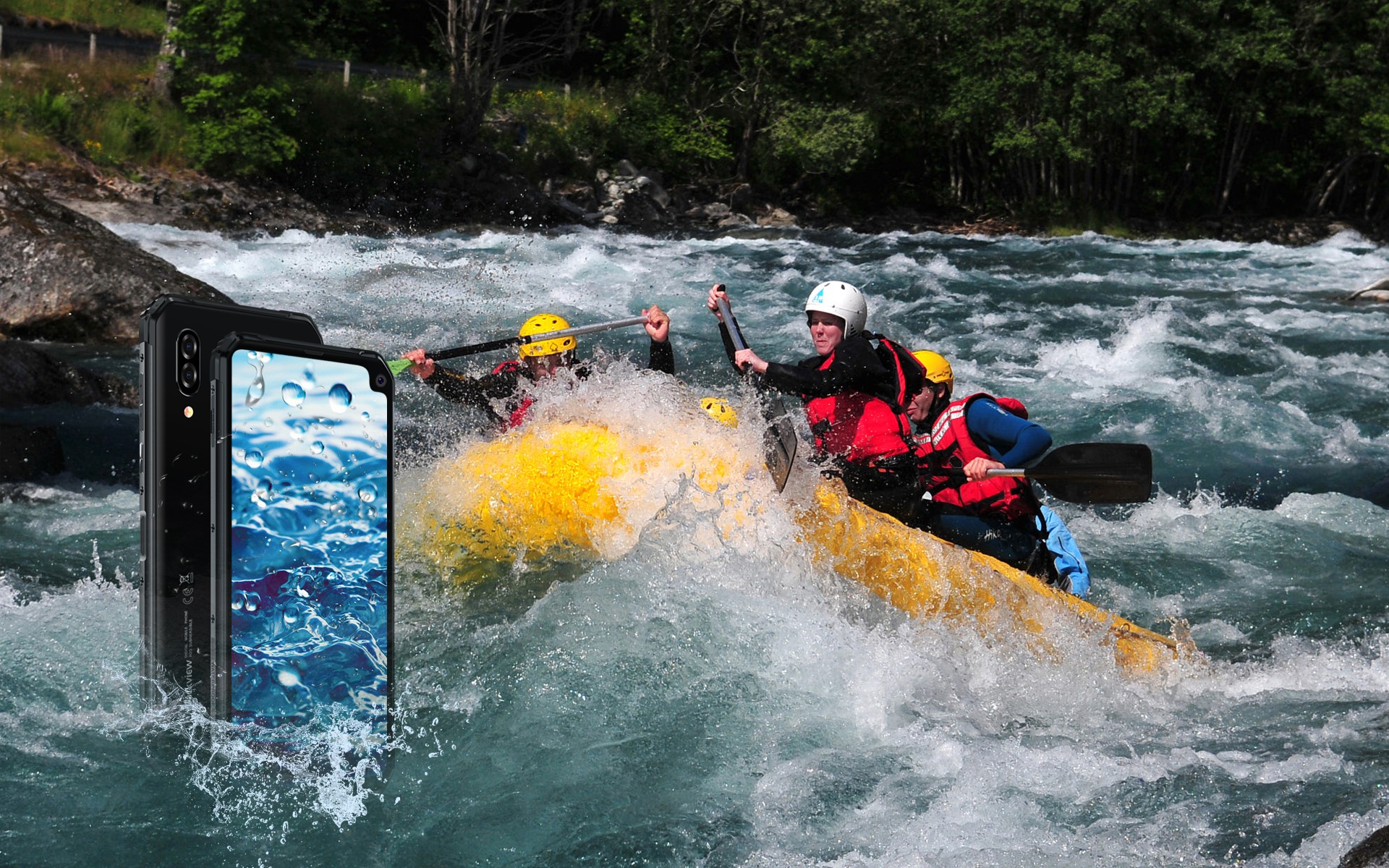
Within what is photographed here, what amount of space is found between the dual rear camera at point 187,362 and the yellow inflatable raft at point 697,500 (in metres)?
2.42

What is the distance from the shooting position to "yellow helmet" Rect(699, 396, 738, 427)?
5.12 m

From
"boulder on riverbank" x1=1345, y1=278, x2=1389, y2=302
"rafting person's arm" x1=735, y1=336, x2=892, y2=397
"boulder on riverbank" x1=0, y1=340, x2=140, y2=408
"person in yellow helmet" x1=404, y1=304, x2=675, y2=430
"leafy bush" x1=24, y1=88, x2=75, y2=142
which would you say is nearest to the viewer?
"rafting person's arm" x1=735, y1=336, x2=892, y2=397

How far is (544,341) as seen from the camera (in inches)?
229

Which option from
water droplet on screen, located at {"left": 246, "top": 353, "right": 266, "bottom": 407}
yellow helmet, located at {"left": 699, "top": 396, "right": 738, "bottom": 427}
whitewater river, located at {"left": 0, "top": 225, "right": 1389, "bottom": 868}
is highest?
water droplet on screen, located at {"left": 246, "top": 353, "right": 266, "bottom": 407}

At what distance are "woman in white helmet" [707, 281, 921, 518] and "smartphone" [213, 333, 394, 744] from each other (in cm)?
242

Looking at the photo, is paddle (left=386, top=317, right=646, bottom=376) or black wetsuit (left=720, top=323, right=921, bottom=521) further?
paddle (left=386, top=317, right=646, bottom=376)

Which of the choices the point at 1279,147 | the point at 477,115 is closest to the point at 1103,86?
the point at 1279,147

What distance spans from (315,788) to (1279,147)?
30.1 m

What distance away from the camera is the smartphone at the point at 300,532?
239 cm

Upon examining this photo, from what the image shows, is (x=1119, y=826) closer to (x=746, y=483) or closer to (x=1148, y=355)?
(x=746, y=483)

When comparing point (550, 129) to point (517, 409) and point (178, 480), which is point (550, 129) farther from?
point (178, 480)

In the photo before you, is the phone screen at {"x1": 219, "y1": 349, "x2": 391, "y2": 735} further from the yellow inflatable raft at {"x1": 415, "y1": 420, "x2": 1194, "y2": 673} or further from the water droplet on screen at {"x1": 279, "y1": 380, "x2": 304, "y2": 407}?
the yellow inflatable raft at {"x1": 415, "y1": 420, "x2": 1194, "y2": 673}

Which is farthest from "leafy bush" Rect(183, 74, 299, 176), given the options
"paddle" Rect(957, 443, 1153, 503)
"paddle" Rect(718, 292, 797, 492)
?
"paddle" Rect(957, 443, 1153, 503)

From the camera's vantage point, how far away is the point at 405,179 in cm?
2028
